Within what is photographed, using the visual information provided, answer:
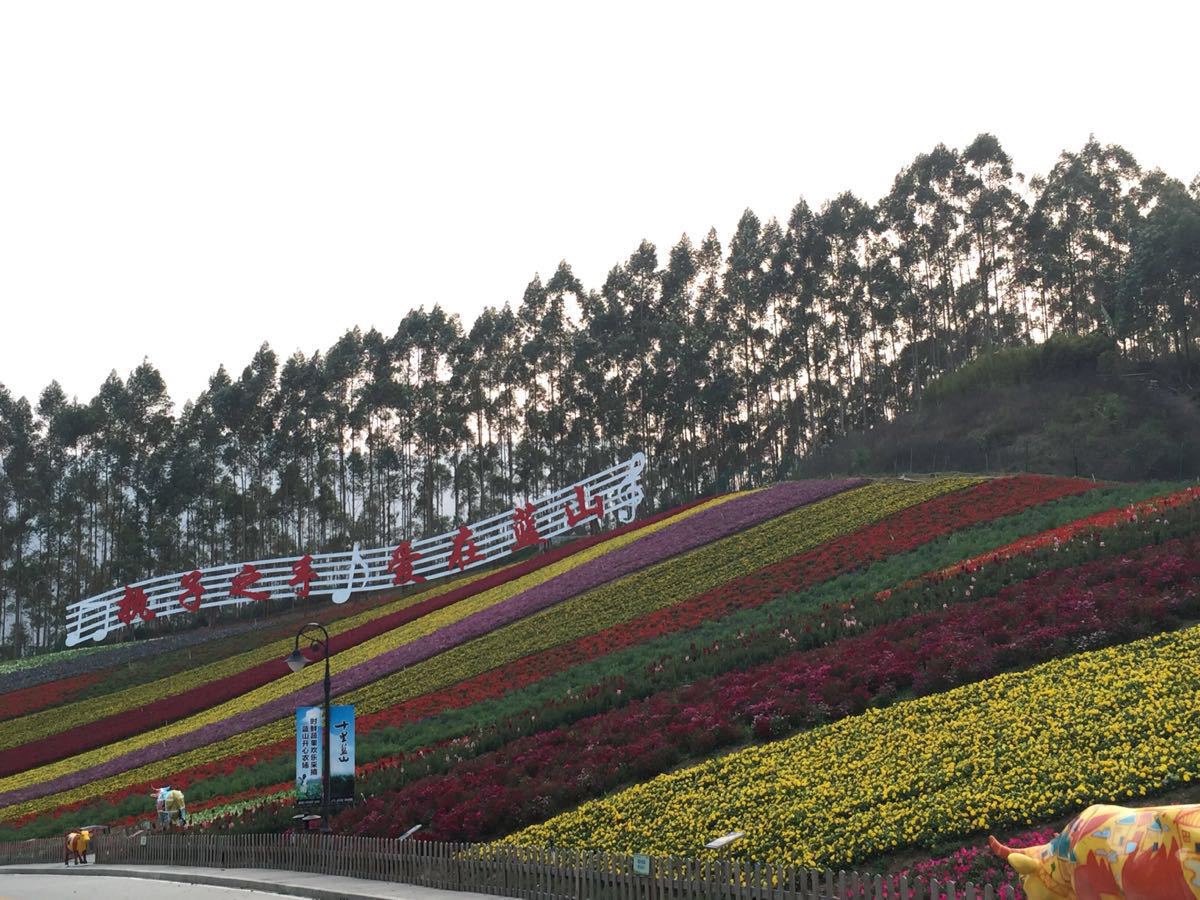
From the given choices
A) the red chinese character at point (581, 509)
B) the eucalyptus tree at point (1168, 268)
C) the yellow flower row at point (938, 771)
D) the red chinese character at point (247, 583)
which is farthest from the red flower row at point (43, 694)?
the eucalyptus tree at point (1168, 268)

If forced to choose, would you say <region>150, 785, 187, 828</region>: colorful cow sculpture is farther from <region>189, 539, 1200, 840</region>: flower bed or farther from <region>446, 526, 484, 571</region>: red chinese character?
<region>446, 526, 484, 571</region>: red chinese character

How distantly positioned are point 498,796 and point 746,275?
68.0 metres

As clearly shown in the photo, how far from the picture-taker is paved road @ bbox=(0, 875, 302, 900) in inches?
762

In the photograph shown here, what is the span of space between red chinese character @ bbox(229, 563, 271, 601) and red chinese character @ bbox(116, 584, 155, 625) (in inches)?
247

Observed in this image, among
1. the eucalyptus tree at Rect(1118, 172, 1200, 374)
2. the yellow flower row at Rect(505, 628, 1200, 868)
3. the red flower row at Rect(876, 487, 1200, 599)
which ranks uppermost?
the eucalyptus tree at Rect(1118, 172, 1200, 374)

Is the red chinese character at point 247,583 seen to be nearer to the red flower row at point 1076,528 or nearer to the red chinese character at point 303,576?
the red chinese character at point 303,576

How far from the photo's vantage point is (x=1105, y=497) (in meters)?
35.7

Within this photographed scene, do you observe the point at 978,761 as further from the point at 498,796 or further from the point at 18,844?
the point at 18,844

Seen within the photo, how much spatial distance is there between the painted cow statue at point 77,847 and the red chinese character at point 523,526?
33.4 m

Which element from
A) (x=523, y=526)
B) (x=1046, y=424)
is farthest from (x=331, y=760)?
(x=1046, y=424)

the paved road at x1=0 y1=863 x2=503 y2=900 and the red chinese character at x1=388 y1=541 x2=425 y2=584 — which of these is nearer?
the paved road at x1=0 y1=863 x2=503 y2=900

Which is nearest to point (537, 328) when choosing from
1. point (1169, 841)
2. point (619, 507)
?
point (619, 507)

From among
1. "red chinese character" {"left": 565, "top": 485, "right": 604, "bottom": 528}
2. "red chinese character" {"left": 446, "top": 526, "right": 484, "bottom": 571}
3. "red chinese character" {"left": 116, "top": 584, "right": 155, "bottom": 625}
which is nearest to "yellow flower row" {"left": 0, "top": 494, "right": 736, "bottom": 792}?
"red chinese character" {"left": 565, "top": 485, "right": 604, "bottom": 528}

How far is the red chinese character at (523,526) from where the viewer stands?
198ft
